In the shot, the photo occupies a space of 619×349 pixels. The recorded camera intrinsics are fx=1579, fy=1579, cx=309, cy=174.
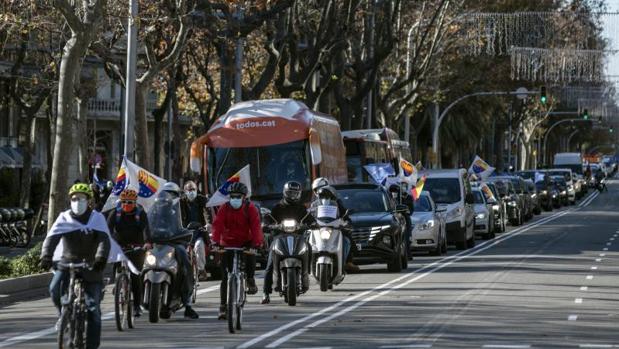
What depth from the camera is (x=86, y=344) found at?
47.1 ft

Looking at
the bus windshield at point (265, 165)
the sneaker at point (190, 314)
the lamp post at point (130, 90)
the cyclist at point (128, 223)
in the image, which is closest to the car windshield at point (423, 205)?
the bus windshield at point (265, 165)

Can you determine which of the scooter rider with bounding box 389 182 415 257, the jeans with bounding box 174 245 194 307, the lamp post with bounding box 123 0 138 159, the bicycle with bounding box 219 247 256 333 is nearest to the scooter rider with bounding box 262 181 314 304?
the jeans with bounding box 174 245 194 307

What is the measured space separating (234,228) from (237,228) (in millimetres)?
36

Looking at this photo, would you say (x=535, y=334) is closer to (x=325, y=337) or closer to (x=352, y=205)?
(x=325, y=337)

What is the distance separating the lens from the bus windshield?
33469 millimetres

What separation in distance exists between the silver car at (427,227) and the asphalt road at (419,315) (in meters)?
2.62

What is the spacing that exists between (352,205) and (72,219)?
52.5ft

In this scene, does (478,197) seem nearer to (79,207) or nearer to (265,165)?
(265,165)

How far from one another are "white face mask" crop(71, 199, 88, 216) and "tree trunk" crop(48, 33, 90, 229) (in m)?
13.8

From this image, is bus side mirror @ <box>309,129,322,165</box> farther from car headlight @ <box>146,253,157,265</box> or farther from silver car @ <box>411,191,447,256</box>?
car headlight @ <box>146,253,157,265</box>

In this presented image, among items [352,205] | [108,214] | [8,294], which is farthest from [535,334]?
[352,205]

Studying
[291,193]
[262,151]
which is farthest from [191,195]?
[262,151]

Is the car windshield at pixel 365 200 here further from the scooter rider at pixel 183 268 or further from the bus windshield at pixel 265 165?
the scooter rider at pixel 183 268

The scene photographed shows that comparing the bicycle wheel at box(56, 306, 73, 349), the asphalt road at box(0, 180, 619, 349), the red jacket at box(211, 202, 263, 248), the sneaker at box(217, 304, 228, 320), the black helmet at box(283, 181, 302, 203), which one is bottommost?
the asphalt road at box(0, 180, 619, 349)
